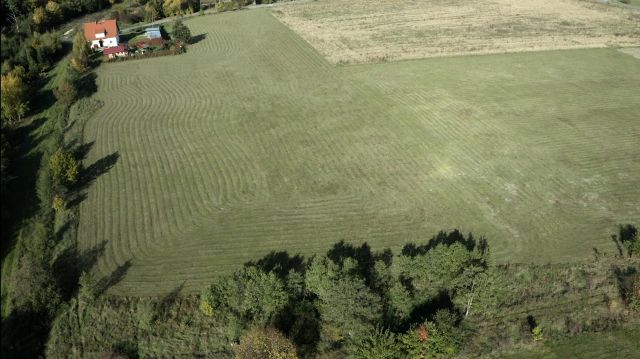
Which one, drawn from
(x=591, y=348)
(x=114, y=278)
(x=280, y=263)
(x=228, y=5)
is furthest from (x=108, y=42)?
(x=591, y=348)

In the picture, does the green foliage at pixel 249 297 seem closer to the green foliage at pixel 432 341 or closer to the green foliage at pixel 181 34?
the green foliage at pixel 432 341

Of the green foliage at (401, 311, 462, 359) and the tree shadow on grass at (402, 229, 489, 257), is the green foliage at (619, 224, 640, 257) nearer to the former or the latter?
the tree shadow on grass at (402, 229, 489, 257)

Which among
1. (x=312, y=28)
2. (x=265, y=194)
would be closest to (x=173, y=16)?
(x=312, y=28)

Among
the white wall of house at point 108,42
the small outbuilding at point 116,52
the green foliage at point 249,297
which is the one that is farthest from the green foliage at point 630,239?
the white wall of house at point 108,42

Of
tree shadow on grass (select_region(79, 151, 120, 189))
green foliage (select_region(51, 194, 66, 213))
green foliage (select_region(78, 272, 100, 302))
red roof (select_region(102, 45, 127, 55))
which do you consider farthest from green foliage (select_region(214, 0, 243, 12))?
green foliage (select_region(78, 272, 100, 302))

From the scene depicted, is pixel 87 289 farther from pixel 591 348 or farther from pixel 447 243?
pixel 591 348
